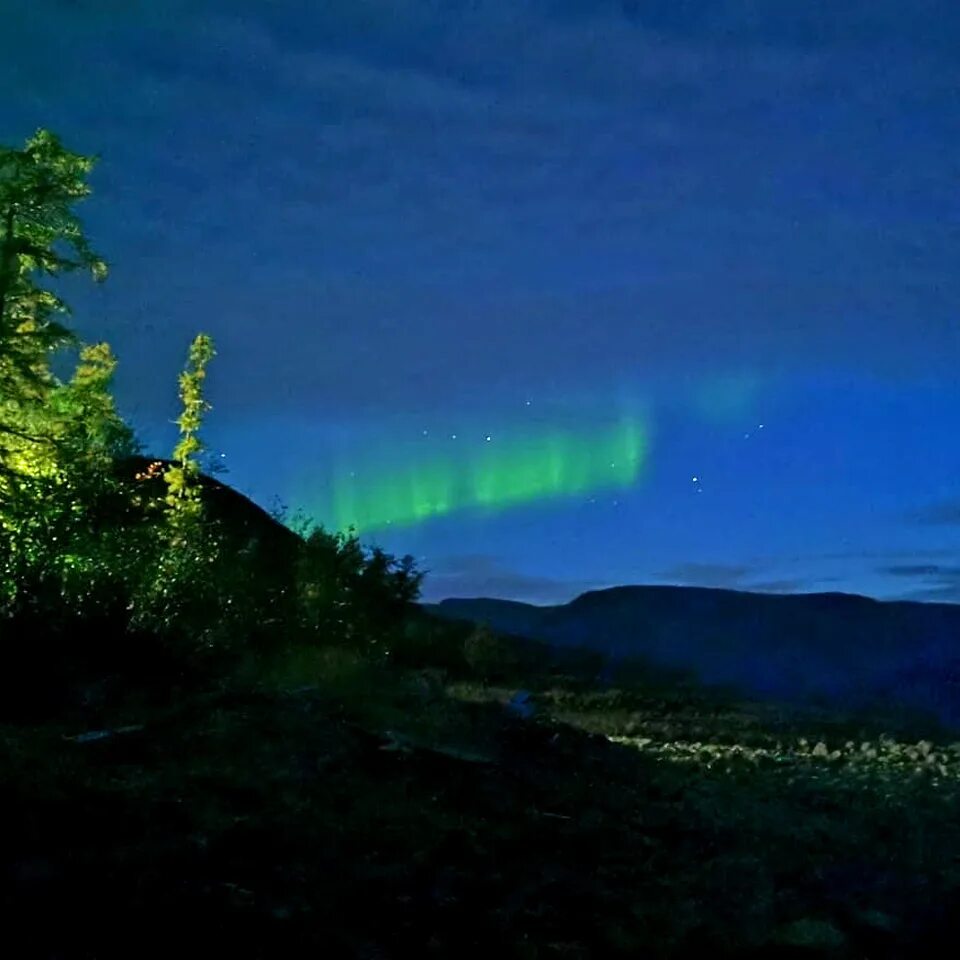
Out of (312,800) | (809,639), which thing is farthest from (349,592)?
(809,639)

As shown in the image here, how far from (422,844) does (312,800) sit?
52.0 inches

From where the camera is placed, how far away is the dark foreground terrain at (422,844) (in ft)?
24.5

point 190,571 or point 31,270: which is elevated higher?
point 31,270

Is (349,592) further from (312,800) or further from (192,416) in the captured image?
(312,800)

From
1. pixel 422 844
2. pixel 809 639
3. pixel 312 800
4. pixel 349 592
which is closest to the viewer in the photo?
pixel 422 844

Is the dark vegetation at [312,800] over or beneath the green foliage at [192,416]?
beneath

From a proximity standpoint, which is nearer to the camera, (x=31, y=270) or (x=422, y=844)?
(x=422, y=844)

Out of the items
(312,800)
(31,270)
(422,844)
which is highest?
(31,270)

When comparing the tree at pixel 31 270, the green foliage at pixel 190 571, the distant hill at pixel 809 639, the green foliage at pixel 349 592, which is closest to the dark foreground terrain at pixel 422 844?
the green foliage at pixel 190 571

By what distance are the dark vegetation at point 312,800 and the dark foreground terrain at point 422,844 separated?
0.03m

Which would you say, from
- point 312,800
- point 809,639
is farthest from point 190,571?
point 809,639

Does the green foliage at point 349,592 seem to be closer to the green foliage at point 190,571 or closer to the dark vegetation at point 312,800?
the green foliage at point 190,571

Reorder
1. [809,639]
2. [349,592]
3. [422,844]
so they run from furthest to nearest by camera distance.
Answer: [809,639], [349,592], [422,844]

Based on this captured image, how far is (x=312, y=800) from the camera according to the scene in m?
10.2
